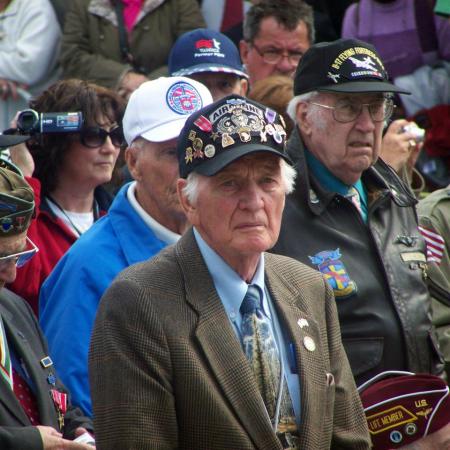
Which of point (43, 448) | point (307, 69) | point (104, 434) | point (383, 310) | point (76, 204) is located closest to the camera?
point (104, 434)

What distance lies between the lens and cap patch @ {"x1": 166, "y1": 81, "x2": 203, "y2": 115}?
489cm

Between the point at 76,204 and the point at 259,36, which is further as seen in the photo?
the point at 259,36

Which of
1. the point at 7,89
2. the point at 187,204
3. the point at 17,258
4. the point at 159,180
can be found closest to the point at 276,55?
the point at 7,89

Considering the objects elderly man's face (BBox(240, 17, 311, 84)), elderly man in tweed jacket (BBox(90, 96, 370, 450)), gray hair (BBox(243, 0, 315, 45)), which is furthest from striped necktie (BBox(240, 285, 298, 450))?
gray hair (BBox(243, 0, 315, 45))

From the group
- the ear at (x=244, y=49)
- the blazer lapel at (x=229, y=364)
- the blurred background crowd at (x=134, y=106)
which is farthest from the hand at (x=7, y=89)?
the blazer lapel at (x=229, y=364)

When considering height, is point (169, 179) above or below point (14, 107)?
above

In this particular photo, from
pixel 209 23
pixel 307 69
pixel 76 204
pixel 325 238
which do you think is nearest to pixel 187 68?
pixel 76 204

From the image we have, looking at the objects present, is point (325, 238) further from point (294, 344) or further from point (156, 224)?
point (294, 344)

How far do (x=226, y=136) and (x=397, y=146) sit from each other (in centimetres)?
300

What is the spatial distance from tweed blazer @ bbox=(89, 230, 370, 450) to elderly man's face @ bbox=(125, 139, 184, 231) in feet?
3.66

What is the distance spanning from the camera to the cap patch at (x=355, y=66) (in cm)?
491

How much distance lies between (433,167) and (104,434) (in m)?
5.09

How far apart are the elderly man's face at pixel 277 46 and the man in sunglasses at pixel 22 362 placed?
3552 millimetres

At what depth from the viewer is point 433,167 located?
8.03m
